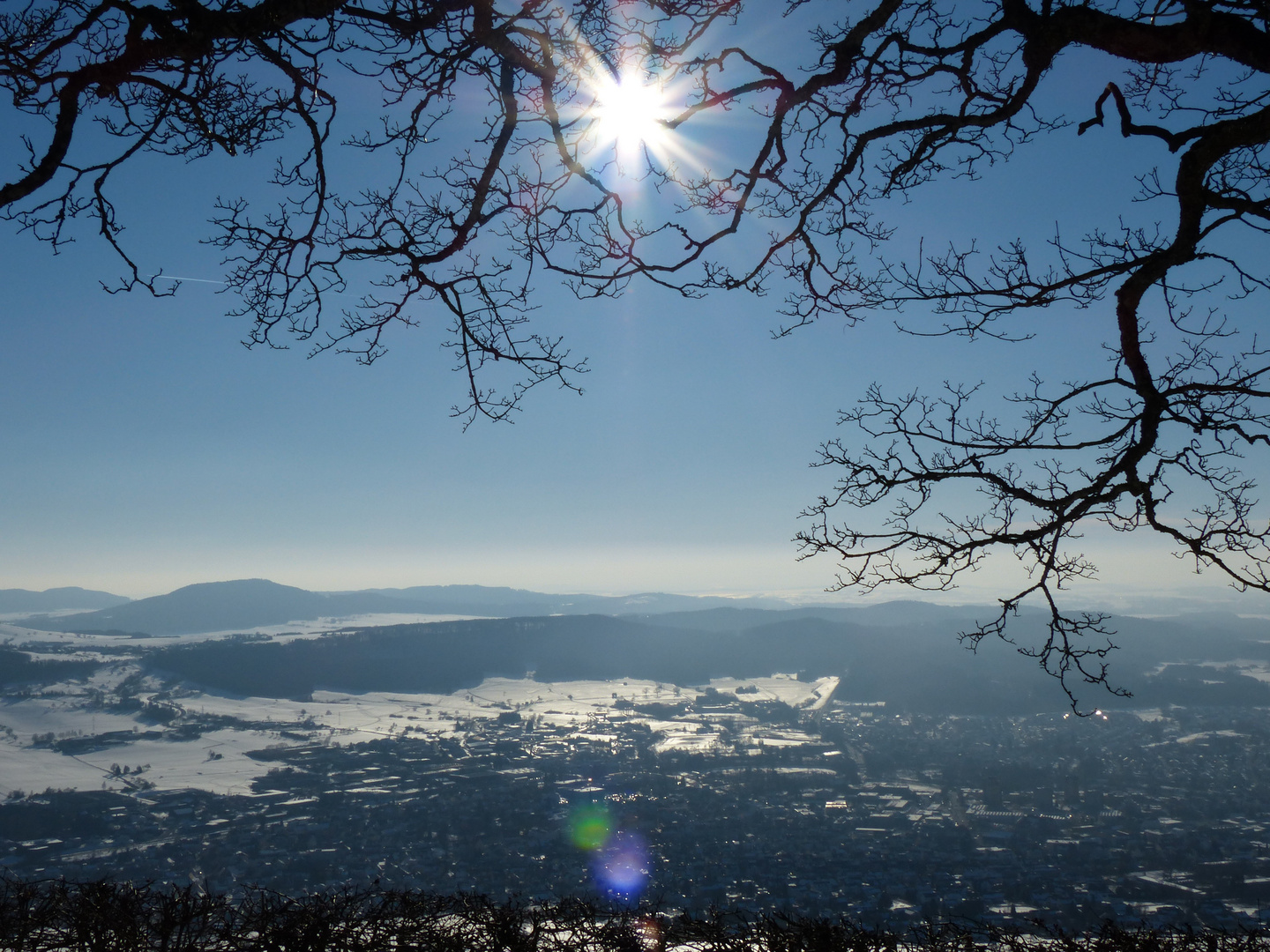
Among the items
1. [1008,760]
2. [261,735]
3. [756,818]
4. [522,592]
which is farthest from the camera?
[522,592]

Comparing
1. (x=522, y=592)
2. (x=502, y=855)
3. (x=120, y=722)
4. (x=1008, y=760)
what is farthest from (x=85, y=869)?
(x=522, y=592)

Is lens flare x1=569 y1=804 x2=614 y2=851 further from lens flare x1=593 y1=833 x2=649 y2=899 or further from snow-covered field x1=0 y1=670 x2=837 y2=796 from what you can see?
snow-covered field x1=0 y1=670 x2=837 y2=796

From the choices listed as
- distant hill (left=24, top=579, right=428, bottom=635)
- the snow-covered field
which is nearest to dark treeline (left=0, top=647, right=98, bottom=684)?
the snow-covered field

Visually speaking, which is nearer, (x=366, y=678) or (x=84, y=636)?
(x=366, y=678)

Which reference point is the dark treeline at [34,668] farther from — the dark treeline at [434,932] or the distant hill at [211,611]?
the dark treeline at [434,932]

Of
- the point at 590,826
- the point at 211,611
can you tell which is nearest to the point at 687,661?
the point at 590,826

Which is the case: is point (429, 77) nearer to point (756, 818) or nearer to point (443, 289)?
point (443, 289)
